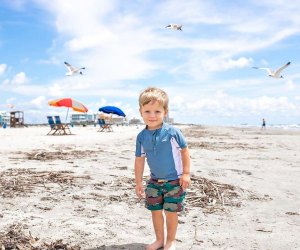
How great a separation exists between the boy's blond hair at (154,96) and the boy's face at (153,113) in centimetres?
3

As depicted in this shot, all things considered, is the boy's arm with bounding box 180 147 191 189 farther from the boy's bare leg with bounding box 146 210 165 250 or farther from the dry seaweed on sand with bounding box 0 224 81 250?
the dry seaweed on sand with bounding box 0 224 81 250

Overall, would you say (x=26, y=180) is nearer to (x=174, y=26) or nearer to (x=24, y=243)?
(x=24, y=243)

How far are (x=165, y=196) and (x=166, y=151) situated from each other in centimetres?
43

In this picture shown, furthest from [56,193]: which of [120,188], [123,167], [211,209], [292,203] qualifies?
[292,203]

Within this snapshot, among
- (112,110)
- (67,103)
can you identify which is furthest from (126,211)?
(112,110)

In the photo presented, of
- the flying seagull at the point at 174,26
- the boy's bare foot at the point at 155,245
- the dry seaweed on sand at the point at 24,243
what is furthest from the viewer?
the flying seagull at the point at 174,26

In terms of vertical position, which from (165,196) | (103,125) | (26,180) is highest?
(103,125)

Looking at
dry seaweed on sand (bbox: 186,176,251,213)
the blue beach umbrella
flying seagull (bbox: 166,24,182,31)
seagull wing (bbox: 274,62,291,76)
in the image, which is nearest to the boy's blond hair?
dry seaweed on sand (bbox: 186,176,251,213)

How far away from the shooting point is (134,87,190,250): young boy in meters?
3.25

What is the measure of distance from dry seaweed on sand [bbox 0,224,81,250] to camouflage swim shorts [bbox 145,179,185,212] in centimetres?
80

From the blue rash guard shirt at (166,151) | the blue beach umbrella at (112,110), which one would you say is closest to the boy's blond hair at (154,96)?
the blue rash guard shirt at (166,151)

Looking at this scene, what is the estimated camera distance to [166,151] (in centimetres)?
328

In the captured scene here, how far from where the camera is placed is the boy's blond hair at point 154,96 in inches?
127

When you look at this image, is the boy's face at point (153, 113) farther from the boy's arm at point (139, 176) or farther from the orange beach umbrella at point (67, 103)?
the orange beach umbrella at point (67, 103)
